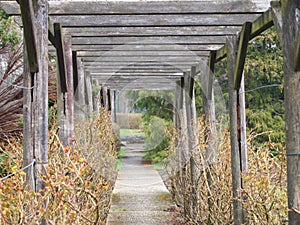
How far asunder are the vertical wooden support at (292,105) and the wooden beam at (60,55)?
205 centimetres

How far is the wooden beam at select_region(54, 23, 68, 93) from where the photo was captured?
13.0 ft

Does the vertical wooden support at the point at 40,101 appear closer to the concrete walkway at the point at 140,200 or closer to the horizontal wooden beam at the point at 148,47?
the horizontal wooden beam at the point at 148,47

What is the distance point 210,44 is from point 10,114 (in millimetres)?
2446

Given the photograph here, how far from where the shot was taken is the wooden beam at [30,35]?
2801 mm

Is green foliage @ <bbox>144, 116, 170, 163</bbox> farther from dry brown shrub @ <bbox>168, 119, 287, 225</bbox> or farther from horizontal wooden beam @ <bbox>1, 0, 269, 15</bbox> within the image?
horizontal wooden beam @ <bbox>1, 0, 269, 15</bbox>

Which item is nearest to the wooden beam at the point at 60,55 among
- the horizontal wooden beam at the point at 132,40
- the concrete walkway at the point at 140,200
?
the horizontal wooden beam at the point at 132,40

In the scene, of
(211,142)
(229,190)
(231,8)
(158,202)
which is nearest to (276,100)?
(158,202)

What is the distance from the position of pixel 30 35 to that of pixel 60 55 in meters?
1.31

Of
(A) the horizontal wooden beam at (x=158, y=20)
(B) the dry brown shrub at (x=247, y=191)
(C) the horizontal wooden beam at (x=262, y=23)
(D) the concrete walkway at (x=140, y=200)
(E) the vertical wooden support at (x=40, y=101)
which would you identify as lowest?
(D) the concrete walkway at (x=140, y=200)

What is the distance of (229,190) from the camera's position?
4344mm

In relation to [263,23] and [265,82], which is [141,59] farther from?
[265,82]

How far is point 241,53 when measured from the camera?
3.86m

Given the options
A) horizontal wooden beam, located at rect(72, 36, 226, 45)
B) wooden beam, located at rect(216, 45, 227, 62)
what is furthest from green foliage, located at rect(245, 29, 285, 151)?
horizontal wooden beam, located at rect(72, 36, 226, 45)

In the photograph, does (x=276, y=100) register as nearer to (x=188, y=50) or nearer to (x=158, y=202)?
(x=158, y=202)
